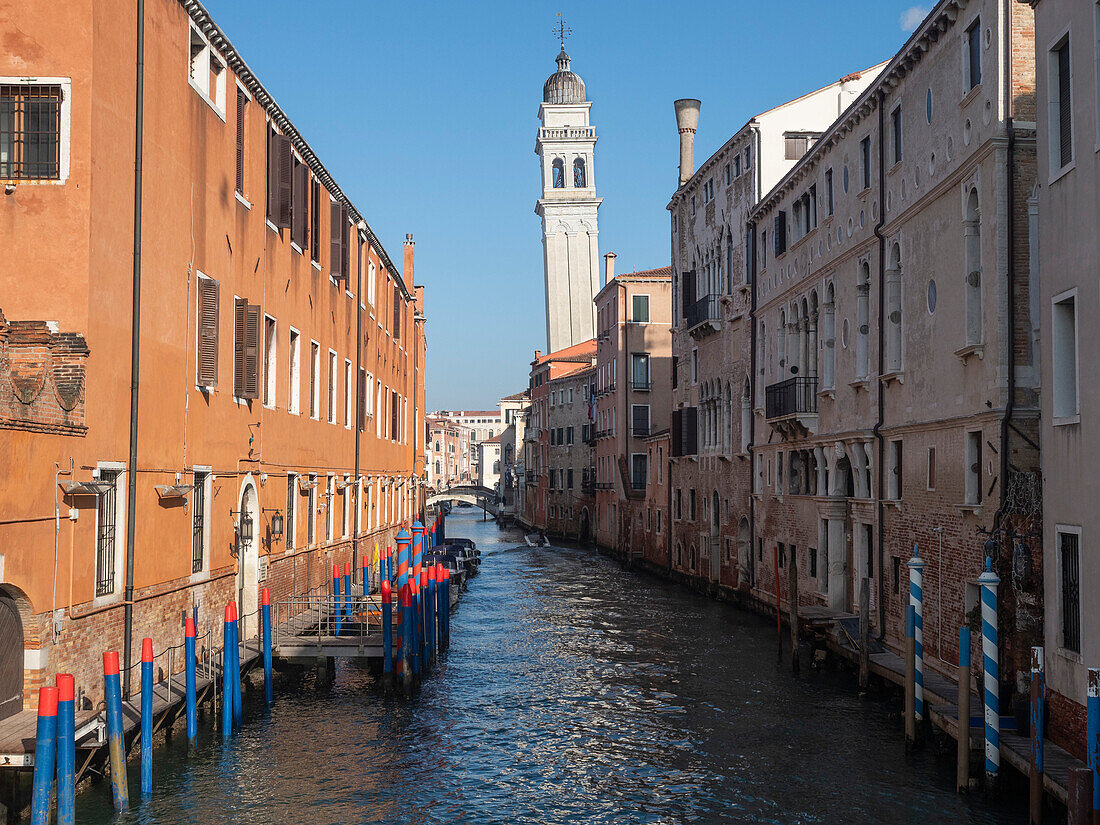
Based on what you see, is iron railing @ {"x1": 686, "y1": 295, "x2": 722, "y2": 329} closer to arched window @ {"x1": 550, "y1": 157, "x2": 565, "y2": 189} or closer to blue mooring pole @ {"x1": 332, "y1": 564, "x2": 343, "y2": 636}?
blue mooring pole @ {"x1": 332, "y1": 564, "x2": 343, "y2": 636}

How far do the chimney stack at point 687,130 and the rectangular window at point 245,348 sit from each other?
76.6 feet

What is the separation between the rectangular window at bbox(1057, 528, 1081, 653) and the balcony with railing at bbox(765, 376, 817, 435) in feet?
40.7

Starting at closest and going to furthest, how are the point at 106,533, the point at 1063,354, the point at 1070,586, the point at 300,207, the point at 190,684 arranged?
1. the point at 1070,586
2. the point at 1063,354
3. the point at 106,533
4. the point at 190,684
5. the point at 300,207

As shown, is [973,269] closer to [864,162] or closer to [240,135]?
[864,162]

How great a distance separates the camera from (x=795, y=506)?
2506 cm

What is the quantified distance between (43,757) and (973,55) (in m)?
13.7

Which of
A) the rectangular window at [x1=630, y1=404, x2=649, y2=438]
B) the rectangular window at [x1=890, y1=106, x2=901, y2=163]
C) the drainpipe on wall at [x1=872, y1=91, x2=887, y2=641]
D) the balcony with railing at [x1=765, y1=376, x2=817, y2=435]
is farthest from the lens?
the rectangular window at [x1=630, y1=404, x2=649, y2=438]

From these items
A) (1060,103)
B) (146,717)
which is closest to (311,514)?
(146,717)

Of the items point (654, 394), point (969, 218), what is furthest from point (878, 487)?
point (654, 394)

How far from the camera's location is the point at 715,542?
3303 cm

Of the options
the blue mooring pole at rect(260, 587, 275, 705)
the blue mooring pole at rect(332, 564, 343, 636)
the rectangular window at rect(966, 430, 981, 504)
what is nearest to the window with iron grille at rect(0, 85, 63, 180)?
the blue mooring pole at rect(260, 587, 275, 705)

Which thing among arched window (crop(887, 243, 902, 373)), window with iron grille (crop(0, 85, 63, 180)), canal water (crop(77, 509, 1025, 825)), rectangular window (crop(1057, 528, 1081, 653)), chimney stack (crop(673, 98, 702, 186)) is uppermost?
chimney stack (crop(673, 98, 702, 186))

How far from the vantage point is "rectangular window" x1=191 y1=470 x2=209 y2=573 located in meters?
15.4

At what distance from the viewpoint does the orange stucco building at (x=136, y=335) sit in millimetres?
10984
